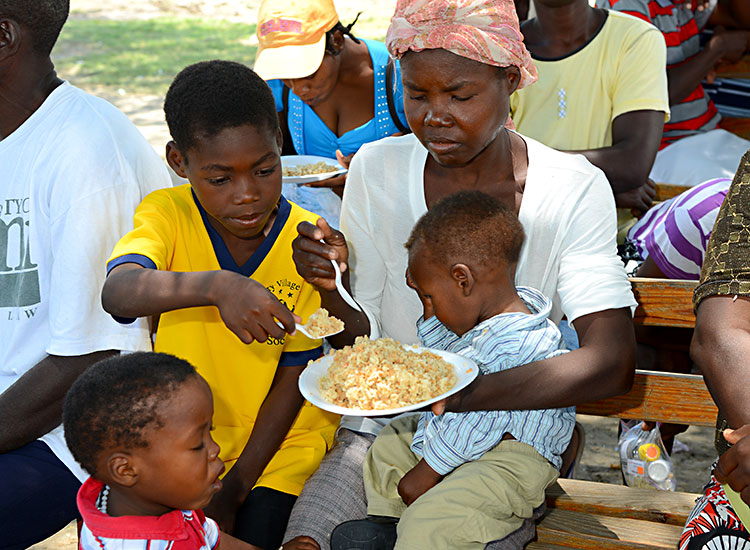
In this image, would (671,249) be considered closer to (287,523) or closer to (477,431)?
(477,431)

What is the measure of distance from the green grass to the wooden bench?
31.4 ft

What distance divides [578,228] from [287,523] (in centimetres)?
114

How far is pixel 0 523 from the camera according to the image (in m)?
2.31

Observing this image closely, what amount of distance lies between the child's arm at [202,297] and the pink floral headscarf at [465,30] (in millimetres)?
813

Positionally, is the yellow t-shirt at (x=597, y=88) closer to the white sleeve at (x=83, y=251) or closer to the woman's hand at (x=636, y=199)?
the woman's hand at (x=636, y=199)

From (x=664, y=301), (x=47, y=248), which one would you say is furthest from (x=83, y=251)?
(x=664, y=301)

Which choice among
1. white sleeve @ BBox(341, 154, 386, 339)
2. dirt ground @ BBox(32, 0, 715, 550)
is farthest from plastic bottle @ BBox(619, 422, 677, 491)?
white sleeve @ BBox(341, 154, 386, 339)

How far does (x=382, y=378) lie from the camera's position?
2.11 meters

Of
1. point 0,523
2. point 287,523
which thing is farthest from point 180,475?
point 0,523

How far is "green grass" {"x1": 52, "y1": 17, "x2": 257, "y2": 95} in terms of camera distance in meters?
11.9

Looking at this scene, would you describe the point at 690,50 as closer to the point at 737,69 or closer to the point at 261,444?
the point at 737,69

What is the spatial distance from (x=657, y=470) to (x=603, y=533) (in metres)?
0.88

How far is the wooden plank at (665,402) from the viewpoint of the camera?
2605 mm

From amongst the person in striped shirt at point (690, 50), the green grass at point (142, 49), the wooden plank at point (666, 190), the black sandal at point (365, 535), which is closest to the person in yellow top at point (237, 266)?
the black sandal at point (365, 535)
